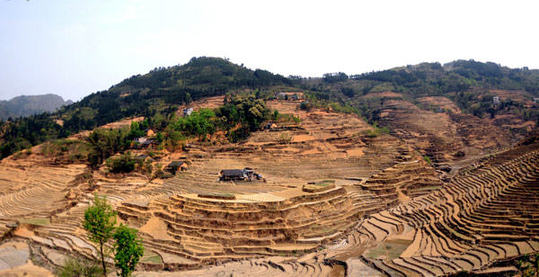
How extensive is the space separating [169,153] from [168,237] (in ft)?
67.3

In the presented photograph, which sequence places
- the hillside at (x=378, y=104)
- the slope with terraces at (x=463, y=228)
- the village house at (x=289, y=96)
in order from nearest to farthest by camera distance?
the slope with terraces at (x=463, y=228) < the hillside at (x=378, y=104) < the village house at (x=289, y=96)

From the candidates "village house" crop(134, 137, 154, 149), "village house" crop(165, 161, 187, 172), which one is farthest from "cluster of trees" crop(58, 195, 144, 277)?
"village house" crop(134, 137, 154, 149)

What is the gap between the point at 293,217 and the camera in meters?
24.0

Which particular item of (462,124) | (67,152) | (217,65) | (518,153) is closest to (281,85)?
(217,65)

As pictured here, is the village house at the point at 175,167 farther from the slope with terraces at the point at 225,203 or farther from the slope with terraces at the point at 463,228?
the slope with terraces at the point at 463,228

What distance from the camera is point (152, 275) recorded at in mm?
19422

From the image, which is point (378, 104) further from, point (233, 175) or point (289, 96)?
point (233, 175)

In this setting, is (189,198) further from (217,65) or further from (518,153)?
(217,65)

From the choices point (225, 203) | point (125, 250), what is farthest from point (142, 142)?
point (125, 250)

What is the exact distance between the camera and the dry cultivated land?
18647 millimetres

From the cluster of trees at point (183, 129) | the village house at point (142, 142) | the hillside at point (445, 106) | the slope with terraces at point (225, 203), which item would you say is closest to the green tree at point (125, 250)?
the slope with terraces at point (225, 203)

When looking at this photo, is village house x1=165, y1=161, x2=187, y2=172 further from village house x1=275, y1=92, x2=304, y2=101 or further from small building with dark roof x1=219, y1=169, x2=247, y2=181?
village house x1=275, y1=92, x2=304, y2=101

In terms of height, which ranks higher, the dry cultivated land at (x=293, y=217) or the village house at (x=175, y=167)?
the village house at (x=175, y=167)

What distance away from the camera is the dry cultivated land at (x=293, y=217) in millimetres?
18647
